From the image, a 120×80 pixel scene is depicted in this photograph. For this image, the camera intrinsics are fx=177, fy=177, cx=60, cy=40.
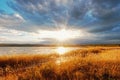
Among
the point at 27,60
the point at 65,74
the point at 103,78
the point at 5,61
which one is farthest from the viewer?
the point at 27,60

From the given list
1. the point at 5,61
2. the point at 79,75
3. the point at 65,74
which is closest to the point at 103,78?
the point at 79,75

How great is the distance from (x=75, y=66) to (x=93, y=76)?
212cm

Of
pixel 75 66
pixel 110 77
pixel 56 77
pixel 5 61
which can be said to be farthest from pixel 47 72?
pixel 5 61

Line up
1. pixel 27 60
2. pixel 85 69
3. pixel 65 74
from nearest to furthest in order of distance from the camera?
pixel 65 74
pixel 85 69
pixel 27 60

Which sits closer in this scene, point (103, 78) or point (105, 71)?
point (103, 78)

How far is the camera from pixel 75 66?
35.0ft

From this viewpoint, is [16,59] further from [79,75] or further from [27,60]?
[79,75]

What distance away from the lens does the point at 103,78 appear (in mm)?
8469

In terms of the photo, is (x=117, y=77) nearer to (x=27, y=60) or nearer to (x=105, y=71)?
(x=105, y=71)

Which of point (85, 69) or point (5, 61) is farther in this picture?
point (5, 61)

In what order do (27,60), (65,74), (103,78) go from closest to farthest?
(103,78) → (65,74) → (27,60)

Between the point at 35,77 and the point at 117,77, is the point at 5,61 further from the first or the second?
the point at 117,77

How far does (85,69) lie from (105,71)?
121cm

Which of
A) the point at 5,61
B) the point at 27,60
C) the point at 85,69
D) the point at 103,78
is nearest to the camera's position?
the point at 103,78
